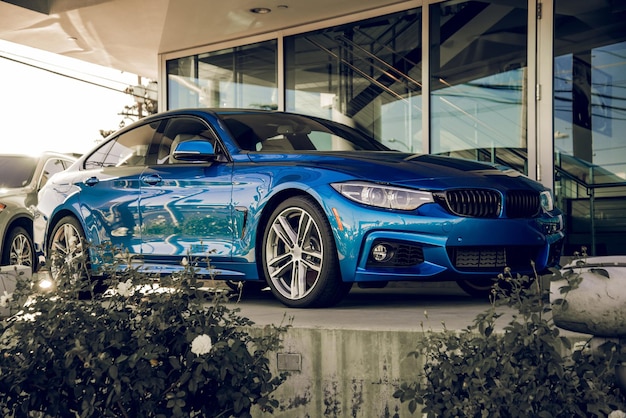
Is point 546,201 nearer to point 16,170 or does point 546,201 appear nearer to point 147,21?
point 147,21

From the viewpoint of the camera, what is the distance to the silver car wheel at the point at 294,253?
5945 mm

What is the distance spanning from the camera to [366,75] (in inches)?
443

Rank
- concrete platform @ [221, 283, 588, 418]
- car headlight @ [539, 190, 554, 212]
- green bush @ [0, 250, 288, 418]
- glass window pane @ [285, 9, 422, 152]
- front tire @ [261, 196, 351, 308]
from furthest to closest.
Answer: glass window pane @ [285, 9, 422, 152]
car headlight @ [539, 190, 554, 212]
front tire @ [261, 196, 351, 308]
concrete platform @ [221, 283, 588, 418]
green bush @ [0, 250, 288, 418]

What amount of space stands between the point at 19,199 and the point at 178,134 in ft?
16.3

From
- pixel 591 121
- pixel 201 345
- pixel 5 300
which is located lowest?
pixel 201 345

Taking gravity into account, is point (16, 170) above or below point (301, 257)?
above

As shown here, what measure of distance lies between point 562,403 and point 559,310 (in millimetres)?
438

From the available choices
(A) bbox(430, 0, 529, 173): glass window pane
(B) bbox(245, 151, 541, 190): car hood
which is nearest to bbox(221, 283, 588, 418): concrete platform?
(B) bbox(245, 151, 541, 190): car hood

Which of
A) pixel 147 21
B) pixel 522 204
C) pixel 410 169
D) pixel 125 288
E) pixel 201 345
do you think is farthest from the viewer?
pixel 147 21

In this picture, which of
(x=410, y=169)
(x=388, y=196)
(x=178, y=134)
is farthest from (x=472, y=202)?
(x=178, y=134)

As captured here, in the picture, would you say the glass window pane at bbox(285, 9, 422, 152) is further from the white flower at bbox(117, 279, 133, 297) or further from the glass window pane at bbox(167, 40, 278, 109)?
the white flower at bbox(117, 279, 133, 297)

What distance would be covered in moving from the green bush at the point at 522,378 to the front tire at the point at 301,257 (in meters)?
1.95

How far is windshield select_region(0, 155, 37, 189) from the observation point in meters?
11.7

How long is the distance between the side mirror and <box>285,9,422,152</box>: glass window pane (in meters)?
4.42
